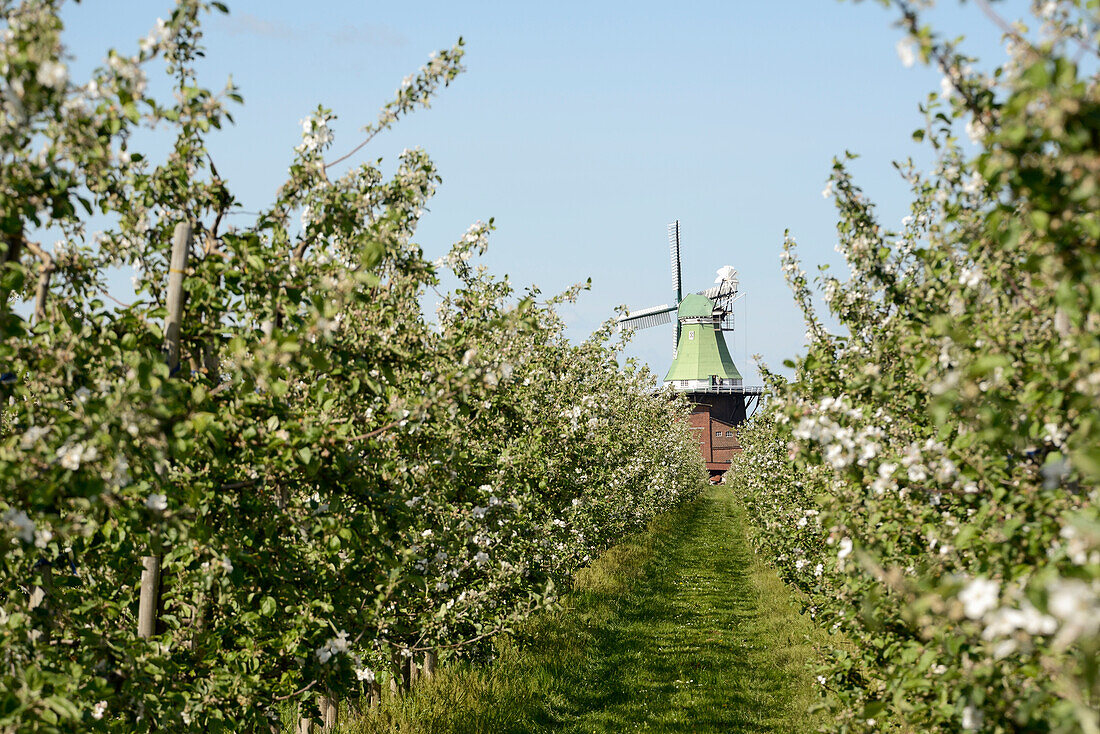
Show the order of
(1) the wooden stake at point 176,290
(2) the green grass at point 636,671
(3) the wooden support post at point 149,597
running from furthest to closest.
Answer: (2) the green grass at point 636,671 → (3) the wooden support post at point 149,597 → (1) the wooden stake at point 176,290

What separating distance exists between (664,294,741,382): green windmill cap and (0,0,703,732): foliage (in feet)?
211

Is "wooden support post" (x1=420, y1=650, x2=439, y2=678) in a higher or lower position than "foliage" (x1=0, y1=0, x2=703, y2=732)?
lower

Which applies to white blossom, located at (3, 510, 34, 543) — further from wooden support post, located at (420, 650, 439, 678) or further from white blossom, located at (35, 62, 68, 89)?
wooden support post, located at (420, 650, 439, 678)

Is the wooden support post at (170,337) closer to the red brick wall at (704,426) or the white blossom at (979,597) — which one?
the white blossom at (979,597)

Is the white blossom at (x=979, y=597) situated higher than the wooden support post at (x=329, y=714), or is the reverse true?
the white blossom at (x=979, y=597)

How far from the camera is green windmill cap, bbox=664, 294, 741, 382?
70.2 meters

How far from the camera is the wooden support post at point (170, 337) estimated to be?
488 centimetres

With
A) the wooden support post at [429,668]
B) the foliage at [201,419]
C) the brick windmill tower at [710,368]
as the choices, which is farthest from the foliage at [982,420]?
the brick windmill tower at [710,368]

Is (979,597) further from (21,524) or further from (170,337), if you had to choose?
(170,337)

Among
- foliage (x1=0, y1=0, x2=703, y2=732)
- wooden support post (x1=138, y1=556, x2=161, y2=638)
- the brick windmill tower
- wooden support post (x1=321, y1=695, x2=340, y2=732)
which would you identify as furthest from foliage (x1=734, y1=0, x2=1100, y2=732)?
the brick windmill tower

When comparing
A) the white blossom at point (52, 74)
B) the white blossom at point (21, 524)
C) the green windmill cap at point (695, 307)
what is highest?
the green windmill cap at point (695, 307)

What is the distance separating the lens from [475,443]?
9844 mm

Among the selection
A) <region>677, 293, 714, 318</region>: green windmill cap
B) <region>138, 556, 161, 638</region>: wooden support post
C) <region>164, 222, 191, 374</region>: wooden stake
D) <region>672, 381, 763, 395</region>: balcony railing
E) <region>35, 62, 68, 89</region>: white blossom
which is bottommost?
<region>138, 556, 161, 638</region>: wooden support post

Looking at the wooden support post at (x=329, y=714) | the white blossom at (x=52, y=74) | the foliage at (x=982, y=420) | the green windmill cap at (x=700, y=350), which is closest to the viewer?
the foliage at (x=982, y=420)
